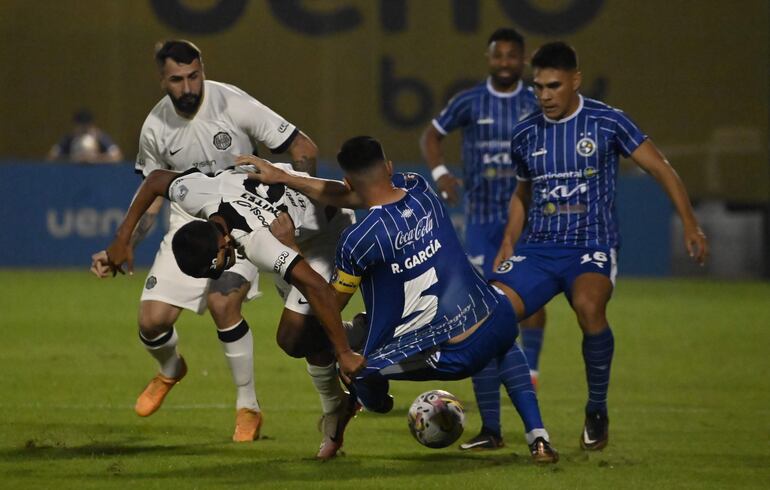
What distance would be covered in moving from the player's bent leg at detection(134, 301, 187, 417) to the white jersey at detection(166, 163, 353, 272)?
3.08ft

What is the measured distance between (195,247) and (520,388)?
169cm

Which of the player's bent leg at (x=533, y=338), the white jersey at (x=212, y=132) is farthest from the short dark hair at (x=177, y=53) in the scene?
the player's bent leg at (x=533, y=338)

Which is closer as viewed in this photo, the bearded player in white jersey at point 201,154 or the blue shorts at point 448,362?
the blue shorts at point 448,362

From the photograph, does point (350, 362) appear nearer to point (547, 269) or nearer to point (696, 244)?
point (547, 269)

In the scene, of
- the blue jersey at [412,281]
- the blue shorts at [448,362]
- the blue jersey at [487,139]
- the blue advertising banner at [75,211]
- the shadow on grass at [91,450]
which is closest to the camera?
the blue jersey at [412,281]

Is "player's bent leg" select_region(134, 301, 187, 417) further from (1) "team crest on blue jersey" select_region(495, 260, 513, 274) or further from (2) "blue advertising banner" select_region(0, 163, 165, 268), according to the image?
(2) "blue advertising banner" select_region(0, 163, 165, 268)

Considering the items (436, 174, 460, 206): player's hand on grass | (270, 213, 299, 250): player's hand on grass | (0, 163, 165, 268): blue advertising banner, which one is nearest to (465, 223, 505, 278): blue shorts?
(436, 174, 460, 206): player's hand on grass

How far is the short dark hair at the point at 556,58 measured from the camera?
7.82 m

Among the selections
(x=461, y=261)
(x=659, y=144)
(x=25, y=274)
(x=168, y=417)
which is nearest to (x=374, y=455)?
(x=461, y=261)

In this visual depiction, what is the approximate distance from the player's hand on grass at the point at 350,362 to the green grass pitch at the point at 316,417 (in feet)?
1.67

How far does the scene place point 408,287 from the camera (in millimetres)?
6816

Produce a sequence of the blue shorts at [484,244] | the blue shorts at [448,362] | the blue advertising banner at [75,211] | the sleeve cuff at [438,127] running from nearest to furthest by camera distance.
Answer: the blue shorts at [448,362], the blue shorts at [484,244], the sleeve cuff at [438,127], the blue advertising banner at [75,211]

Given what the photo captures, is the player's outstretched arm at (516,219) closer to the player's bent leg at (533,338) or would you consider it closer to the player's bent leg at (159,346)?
the player's bent leg at (533,338)

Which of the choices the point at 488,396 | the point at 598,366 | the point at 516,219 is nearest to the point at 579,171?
the point at 516,219
